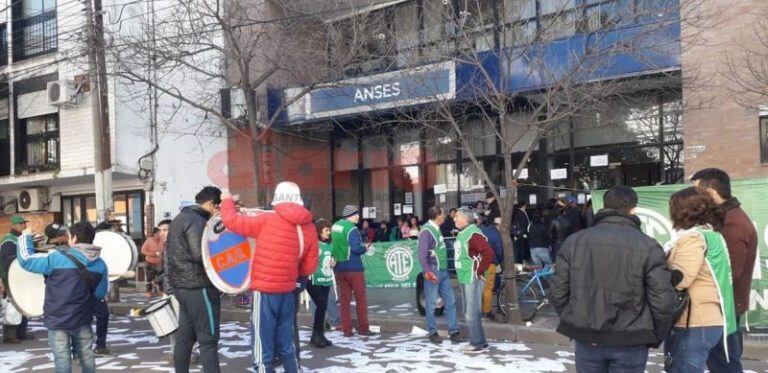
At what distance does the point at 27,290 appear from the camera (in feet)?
25.7

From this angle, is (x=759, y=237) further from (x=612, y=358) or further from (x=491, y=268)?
(x=612, y=358)

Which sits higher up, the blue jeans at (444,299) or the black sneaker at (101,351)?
the blue jeans at (444,299)

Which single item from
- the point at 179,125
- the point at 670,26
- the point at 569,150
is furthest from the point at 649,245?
the point at 179,125

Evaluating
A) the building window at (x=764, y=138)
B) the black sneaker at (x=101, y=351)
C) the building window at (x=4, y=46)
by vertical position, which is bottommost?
the black sneaker at (x=101, y=351)

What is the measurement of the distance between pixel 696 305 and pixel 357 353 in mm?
4977

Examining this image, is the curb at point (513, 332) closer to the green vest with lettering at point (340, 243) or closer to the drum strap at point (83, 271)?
the green vest with lettering at point (340, 243)

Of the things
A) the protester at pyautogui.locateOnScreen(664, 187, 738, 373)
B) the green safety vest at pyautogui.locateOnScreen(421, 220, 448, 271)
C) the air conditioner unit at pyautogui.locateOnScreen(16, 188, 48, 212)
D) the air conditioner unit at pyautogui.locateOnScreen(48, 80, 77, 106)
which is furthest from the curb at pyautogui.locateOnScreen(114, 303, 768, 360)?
the air conditioner unit at pyautogui.locateOnScreen(16, 188, 48, 212)

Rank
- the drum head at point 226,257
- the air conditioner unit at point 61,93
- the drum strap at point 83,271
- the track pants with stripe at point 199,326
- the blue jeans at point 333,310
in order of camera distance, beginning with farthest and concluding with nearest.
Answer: the air conditioner unit at point 61,93 < the blue jeans at point 333,310 < the drum strap at point 83,271 < the drum head at point 226,257 < the track pants with stripe at point 199,326

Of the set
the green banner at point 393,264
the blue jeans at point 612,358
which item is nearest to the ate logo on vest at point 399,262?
the green banner at point 393,264

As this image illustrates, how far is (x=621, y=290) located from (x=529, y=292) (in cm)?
693

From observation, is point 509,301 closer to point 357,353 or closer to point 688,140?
point 357,353

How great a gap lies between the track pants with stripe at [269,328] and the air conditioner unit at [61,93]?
47.7ft

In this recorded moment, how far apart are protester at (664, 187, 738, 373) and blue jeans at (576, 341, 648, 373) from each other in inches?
23.4

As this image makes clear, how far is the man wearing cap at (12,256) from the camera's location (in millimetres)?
9234
